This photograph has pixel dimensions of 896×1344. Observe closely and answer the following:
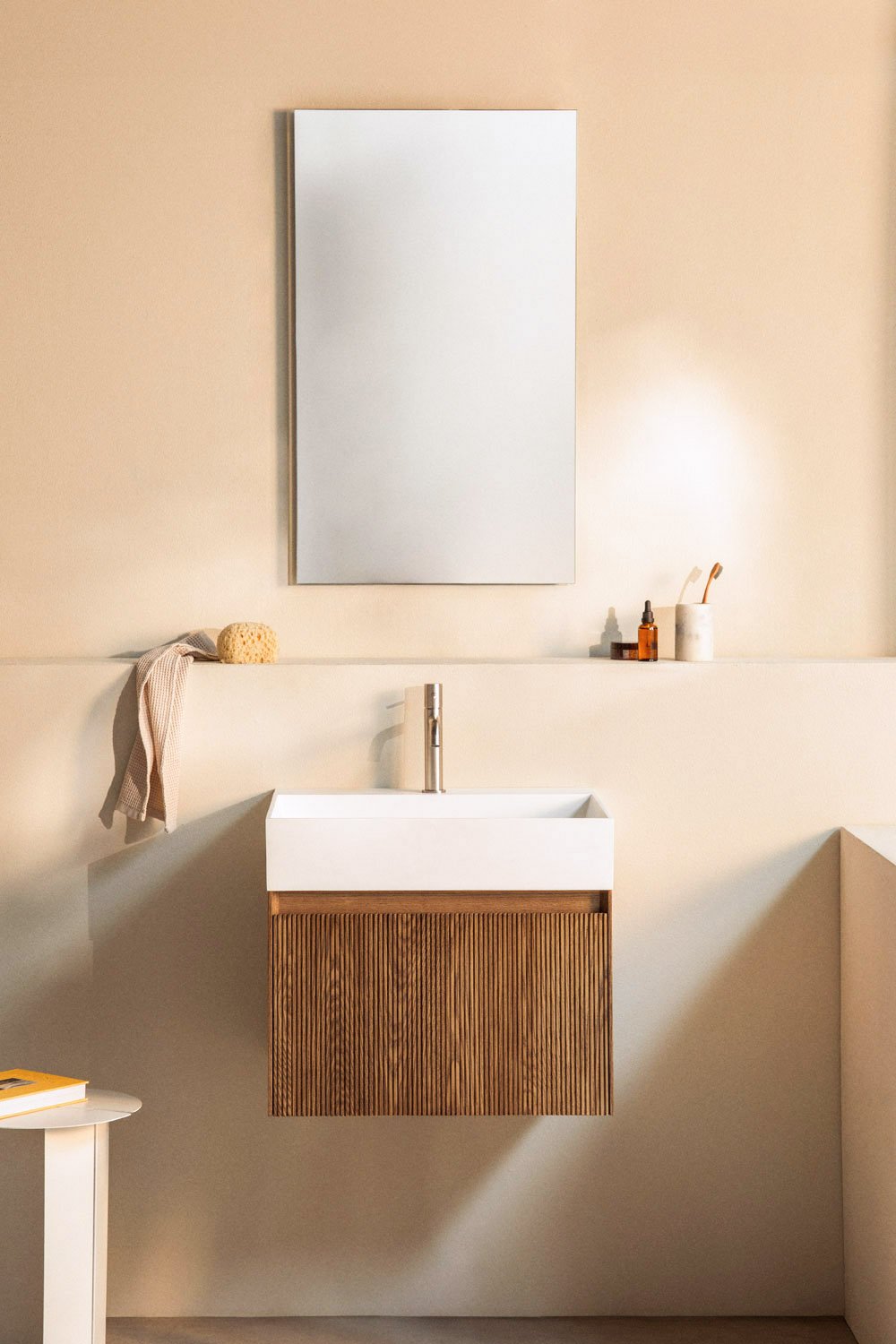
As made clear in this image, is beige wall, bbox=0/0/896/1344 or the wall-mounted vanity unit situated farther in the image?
beige wall, bbox=0/0/896/1344

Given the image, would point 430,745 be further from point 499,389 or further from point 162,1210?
point 162,1210

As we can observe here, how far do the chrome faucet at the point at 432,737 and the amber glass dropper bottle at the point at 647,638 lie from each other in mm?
449

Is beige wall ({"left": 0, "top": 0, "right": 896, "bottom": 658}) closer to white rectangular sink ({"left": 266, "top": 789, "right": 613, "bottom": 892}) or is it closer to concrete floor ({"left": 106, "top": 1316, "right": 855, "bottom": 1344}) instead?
white rectangular sink ({"left": 266, "top": 789, "right": 613, "bottom": 892})

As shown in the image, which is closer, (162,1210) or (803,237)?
(162,1210)

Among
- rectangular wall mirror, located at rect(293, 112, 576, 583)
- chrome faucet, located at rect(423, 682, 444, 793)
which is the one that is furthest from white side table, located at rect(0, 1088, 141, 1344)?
rectangular wall mirror, located at rect(293, 112, 576, 583)

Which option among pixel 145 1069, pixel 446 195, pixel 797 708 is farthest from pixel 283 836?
pixel 446 195

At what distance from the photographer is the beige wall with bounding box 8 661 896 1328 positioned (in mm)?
2348

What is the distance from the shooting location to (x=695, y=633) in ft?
8.02

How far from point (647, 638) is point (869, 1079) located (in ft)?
3.04

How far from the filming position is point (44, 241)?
2.54 m

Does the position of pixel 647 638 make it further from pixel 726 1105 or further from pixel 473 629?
pixel 726 1105

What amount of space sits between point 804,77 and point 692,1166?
88.5 inches

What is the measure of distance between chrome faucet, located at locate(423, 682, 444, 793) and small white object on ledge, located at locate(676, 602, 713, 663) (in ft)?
1.70

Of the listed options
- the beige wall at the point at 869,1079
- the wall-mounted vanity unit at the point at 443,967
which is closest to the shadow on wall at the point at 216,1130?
the wall-mounted vanity unit at the point at 443,967
